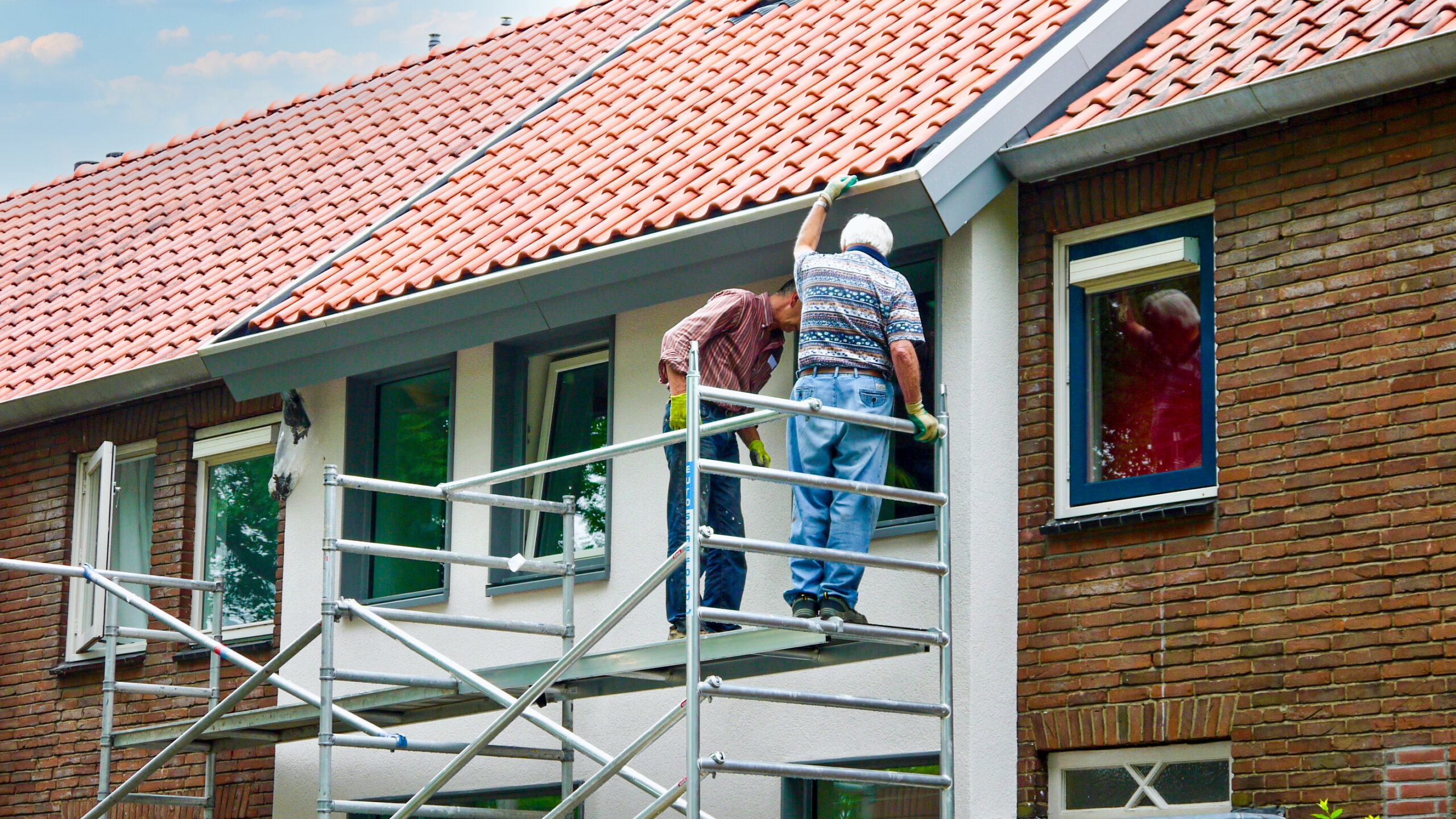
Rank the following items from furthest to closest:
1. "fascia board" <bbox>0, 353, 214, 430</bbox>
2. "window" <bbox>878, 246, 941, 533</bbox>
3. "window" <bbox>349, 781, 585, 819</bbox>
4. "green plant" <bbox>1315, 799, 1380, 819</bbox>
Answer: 1. "fascia board" <bbox>0, 353, 214, 430</bbox>
2. "window" <bbox>349, 781, 585, 819</bbox>
3. "window" <bbox>878, 246, 941, 533</bbox>
4. "green plant" <bbox>1315, 799, 1380, 819</bbox>

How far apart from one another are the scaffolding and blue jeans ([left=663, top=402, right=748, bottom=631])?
154 millimetres

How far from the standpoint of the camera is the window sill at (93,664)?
45.8 feet

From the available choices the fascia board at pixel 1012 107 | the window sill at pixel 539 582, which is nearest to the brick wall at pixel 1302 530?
the fascia board at pixel 1012 107

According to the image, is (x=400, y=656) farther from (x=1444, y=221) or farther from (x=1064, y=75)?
(x=1444, y=221)

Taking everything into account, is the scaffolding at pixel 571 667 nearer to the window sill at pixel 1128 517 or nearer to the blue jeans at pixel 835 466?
the blue jeans at pixel 835 466

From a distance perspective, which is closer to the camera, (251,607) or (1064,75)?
(1064,75)

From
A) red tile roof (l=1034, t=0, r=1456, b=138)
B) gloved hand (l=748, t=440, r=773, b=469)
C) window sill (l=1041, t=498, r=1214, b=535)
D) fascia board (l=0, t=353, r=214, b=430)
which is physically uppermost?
red tile roof (l=1034, t=0, r=1456, b=138)

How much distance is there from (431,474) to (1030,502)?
4359 millimetres

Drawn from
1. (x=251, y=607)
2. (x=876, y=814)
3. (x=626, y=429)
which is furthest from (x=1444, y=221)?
(x=251, y=607)

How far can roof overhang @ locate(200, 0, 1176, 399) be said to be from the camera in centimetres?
980

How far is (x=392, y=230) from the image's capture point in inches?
530

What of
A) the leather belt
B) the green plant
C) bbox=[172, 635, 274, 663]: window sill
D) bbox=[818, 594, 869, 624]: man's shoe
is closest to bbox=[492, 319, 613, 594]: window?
bbox=[172, 635, 274, 663]: window sill

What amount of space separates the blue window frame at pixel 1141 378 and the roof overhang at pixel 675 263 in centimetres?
78

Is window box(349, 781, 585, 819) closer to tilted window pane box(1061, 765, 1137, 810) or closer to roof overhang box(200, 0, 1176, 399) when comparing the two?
roof overhang box(200, 0, 1176, 399)
